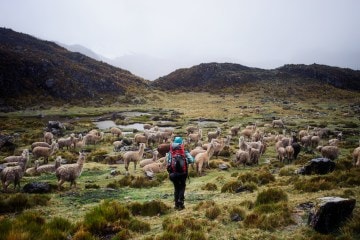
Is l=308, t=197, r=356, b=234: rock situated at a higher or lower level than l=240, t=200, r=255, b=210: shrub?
higher

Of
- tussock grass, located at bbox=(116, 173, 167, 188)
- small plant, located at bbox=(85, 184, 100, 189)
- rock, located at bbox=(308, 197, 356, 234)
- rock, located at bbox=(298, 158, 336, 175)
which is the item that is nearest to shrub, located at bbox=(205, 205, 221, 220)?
rock, located at bbox=(308, 197, 356, 234)

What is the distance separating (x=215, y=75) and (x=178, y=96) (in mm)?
25383

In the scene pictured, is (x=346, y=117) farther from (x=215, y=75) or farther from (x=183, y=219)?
(x=215, y=75)

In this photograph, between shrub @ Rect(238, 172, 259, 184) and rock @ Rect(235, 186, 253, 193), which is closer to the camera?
rock @ Rect(235, 186, 253, 193)

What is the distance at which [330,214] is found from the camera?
901 centimetres

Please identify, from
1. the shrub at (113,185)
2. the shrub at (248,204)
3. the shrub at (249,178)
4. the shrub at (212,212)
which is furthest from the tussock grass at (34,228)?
the shrub at (249,178)

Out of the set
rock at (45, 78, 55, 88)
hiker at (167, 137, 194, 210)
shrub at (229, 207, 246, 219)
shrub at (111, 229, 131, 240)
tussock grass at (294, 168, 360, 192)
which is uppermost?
rock at (45, 78, 55, 88)

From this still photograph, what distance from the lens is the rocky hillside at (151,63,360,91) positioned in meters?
108

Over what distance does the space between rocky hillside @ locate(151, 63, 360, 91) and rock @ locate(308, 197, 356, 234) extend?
97.4m

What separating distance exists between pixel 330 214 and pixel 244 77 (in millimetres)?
104608

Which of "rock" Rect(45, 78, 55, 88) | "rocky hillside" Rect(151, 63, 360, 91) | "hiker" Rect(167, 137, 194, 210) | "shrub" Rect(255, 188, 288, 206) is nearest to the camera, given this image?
"hiker" Rect(167, 137, 194, 210)

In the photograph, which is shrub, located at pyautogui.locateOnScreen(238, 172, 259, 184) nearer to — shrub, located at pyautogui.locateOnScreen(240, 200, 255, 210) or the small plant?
shrub, located at pyautogui.locateOnScreen(240, 200, 255, 210)

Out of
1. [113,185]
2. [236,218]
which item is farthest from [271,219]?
[113,185]

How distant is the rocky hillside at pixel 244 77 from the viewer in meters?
108
